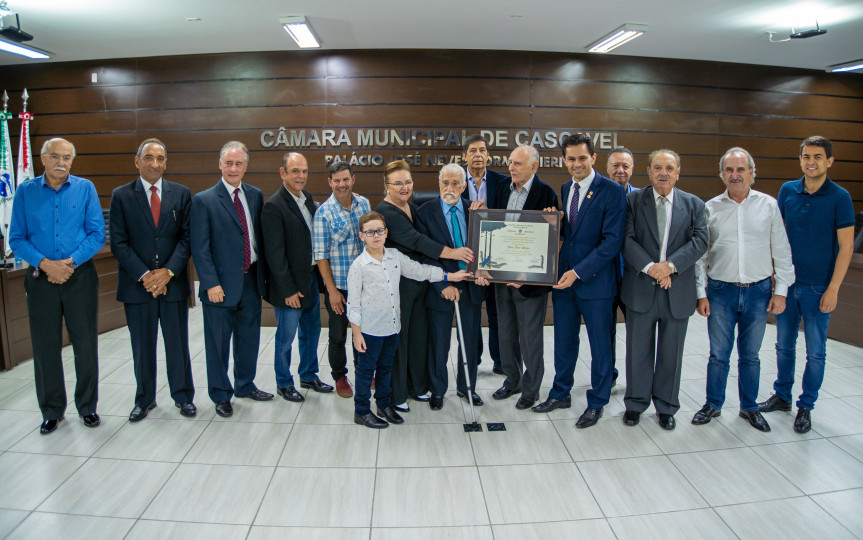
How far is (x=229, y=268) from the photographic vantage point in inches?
122

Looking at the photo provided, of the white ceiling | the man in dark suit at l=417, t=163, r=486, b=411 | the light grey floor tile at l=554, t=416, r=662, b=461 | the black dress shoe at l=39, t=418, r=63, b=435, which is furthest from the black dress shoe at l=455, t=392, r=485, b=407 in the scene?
the white ceiling

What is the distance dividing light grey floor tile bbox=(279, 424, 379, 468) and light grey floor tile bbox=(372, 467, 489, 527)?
0.22 meters

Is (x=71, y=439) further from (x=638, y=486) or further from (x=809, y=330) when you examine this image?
(x=809, y=330)

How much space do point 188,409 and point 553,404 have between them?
7.98ft

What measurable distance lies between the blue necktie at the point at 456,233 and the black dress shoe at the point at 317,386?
140 cm

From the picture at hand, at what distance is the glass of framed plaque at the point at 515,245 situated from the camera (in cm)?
292

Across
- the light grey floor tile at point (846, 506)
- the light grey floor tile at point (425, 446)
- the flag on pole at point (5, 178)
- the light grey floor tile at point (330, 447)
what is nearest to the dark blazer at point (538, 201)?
the light grey floor tile at point (425, 446)

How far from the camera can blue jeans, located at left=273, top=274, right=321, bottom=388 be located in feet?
11.3

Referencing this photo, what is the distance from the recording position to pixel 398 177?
298 cm

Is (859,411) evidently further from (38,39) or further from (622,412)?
(38,39)

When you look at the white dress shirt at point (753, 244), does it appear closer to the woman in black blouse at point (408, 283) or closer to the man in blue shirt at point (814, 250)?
the man in blue shirt at point (814, 250)

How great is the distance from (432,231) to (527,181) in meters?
0.70

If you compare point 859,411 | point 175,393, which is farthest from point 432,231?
point 859,411

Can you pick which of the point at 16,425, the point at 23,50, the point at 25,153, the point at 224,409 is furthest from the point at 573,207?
the point at 25,153
